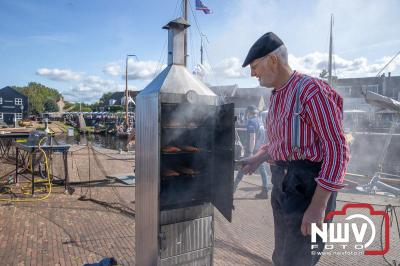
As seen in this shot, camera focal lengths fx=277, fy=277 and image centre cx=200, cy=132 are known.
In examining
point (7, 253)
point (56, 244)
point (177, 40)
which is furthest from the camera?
point (56, 244)

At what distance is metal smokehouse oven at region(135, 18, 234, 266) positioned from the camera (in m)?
2.70

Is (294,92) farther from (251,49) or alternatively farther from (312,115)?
(251,49)

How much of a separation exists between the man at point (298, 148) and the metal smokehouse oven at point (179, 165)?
86cm

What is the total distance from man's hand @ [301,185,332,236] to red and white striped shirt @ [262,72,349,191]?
0.05m

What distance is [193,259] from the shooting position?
294 centimetres

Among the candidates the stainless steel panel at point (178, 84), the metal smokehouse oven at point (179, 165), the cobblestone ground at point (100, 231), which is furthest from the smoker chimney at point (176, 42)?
the cobblestone ground at point (100, 231)

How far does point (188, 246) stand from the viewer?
2885mm

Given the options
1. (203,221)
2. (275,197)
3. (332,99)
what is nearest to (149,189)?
(203,221)

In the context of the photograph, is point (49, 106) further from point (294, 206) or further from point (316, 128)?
point (316, 128)

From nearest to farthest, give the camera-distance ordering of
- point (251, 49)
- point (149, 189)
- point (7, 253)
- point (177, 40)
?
point (251, 49) → point (149, 189) → point (177, 40) → point (7, 253)

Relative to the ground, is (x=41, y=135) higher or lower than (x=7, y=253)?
higher

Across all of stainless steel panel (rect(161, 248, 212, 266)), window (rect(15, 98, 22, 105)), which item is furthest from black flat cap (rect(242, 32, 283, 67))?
window (rect(15, 98, 22, 105))

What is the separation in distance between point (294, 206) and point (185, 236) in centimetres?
147

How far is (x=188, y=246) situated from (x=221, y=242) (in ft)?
5.62
